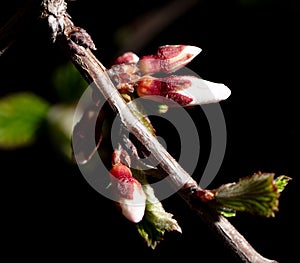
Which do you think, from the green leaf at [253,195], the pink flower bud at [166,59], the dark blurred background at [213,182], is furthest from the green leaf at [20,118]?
the green leaf at [253,195]

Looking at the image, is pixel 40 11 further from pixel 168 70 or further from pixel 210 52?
pixel 210 52

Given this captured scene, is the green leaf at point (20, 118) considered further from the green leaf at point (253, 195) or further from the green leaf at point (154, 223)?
the green leaf at point (253, 195)

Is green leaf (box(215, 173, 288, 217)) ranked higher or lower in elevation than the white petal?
lower

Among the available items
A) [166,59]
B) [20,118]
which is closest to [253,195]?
[166,59]

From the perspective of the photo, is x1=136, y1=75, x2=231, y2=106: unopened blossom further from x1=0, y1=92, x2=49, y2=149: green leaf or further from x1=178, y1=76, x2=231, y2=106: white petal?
x1=0, y1=92, x2=49, y2=149: green leaf

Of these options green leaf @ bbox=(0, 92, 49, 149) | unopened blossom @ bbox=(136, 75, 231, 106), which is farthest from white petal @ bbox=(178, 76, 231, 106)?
green leaf @ bbox=(0, 92, 49, 149)

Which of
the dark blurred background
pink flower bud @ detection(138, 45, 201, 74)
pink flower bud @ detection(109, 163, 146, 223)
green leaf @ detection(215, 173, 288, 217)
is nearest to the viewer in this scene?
green leaf @ detection(215, 173, 288, 217)
